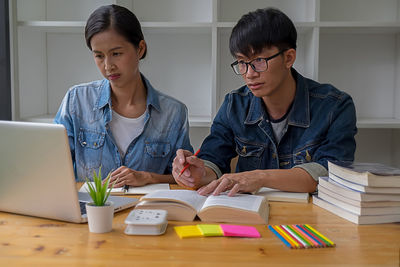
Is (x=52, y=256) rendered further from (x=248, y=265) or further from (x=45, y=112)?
(x=45, y=112)

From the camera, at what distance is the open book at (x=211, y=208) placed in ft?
3.77

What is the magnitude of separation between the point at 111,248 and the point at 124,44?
3.47ft

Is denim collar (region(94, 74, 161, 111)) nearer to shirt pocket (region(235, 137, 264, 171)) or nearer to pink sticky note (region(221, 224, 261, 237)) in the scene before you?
shirt pocket (region(235, 137, 264, 171))

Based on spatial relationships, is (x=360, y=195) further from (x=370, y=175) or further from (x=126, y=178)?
(x=126, y=178)

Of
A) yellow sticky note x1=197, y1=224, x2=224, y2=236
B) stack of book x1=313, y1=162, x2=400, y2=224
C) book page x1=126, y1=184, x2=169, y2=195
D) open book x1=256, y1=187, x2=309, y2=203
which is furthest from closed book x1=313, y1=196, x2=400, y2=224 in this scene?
book page x1=126, y1=184, x2=169, y2=195

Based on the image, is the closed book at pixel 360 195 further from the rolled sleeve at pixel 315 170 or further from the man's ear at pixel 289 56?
the man's ear at pixel 289 56

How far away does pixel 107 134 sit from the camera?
6.20 feet

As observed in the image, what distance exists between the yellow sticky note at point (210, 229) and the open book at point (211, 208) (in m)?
0.07

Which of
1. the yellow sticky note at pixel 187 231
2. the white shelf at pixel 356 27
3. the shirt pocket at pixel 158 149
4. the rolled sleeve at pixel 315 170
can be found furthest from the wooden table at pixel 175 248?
the white shelf at pixel 356 27

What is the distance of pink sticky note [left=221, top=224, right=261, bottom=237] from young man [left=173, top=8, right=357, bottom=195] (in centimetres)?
34

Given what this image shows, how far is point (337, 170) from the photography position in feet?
4.26

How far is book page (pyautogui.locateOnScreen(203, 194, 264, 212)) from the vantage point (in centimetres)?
117

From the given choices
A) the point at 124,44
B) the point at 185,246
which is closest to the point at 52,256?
the point at 185,246

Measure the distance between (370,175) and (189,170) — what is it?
62 cm
